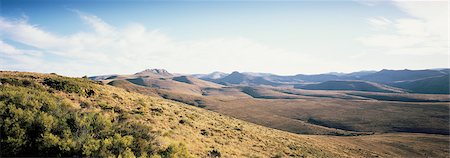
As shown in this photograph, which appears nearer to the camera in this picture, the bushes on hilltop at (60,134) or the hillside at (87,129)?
the bushes on hilltop at (60,134)

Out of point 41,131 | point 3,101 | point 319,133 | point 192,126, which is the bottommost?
point 319,133

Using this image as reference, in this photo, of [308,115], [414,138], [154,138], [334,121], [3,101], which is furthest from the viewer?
[308,115]

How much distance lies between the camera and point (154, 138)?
15.3 meters

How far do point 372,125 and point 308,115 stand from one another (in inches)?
843

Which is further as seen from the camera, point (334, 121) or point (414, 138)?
point (334, 121)

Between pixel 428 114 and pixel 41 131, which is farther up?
pixel 41 131

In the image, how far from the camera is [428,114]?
87625 mm

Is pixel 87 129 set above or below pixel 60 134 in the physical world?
above

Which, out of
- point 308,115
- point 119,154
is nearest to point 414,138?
point 308,115

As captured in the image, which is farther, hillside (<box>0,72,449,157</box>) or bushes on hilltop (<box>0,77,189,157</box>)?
hillside (<box>0,72,449,157</box>)

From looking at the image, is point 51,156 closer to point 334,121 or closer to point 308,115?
point 334,121

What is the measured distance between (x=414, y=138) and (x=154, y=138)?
62662 mm

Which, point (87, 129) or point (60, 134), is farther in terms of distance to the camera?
point (87, 129)

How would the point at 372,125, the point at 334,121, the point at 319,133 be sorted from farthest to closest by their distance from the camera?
the point at 334,121 < the point at 372,125 < the point at 319,133
